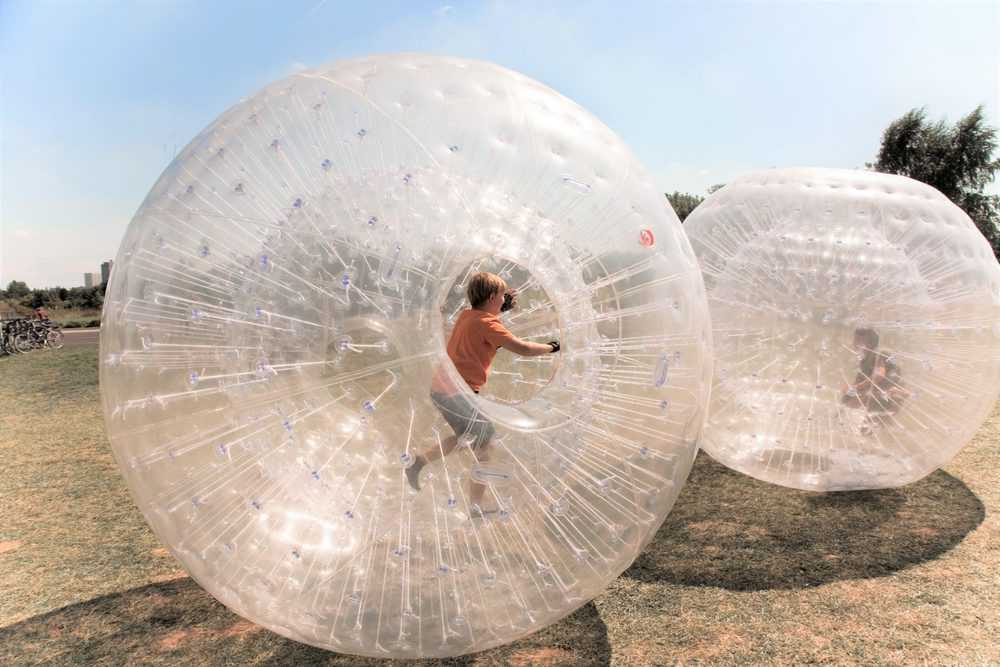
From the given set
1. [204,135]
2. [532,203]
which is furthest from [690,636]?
[204,135]

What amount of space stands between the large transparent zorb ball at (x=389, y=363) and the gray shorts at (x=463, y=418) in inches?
1.0

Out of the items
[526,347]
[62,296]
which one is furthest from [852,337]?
[62,296]

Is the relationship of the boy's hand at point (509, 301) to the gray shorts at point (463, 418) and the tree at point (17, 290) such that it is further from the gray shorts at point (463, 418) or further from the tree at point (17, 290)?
the tree at point (17, 290)

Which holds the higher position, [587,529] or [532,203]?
[532,203]

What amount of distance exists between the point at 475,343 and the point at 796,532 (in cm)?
264

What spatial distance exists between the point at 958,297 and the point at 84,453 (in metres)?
6.74

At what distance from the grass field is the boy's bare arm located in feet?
4.28

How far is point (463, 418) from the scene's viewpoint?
88.4 inches

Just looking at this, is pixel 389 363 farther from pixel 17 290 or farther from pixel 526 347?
pixel 17 290

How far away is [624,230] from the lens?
2.49 meters

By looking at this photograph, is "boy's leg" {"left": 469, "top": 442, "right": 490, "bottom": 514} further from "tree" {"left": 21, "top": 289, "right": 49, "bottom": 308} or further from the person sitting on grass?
"tree" {"left": 21, "top": 289, "right": 49, "bottom": 308}

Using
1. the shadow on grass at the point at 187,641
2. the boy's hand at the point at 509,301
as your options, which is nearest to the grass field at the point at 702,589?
the shadow on grass at the point at 187,641

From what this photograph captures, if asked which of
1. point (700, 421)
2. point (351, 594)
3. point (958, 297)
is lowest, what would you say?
point (351, 594)

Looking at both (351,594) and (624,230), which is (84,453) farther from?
(624,230)
